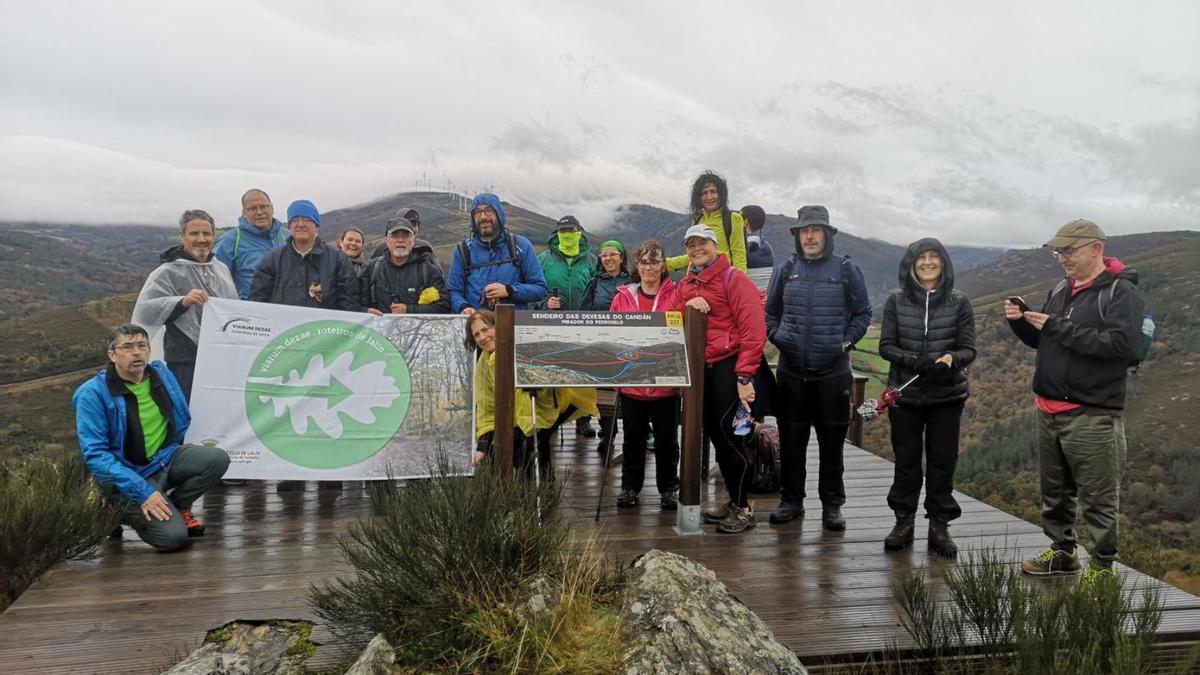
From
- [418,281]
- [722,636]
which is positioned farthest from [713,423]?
[418,281]

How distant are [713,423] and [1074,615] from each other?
2.29 meters

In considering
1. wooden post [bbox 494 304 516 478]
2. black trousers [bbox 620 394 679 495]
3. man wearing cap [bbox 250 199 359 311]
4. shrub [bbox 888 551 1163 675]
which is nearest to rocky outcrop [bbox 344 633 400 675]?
wooden post [bbox 494 304 516 478]

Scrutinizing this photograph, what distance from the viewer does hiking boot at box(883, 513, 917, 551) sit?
4543mm

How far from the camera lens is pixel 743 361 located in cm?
445

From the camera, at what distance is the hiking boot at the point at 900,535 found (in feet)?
14.9

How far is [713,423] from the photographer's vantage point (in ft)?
15.7

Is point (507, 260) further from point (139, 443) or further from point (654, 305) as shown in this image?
point (139, 443)

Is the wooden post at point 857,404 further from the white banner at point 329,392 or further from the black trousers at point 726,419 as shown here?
the white banner at point 329,392

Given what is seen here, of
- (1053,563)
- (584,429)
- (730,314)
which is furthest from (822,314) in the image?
(584,429)

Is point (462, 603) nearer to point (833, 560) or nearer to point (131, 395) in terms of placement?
point (833, 560)

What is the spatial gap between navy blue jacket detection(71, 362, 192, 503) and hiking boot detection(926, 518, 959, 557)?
5062 millimetres

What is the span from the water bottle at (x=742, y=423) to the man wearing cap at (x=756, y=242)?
8.73 ft

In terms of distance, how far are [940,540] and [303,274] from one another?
519 cm

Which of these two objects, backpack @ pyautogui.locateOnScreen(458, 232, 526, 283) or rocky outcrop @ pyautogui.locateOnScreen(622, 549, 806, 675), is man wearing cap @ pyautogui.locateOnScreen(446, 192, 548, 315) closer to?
backpack @ pyautogui.locateOnScreen(458, 232, 526, 283)
